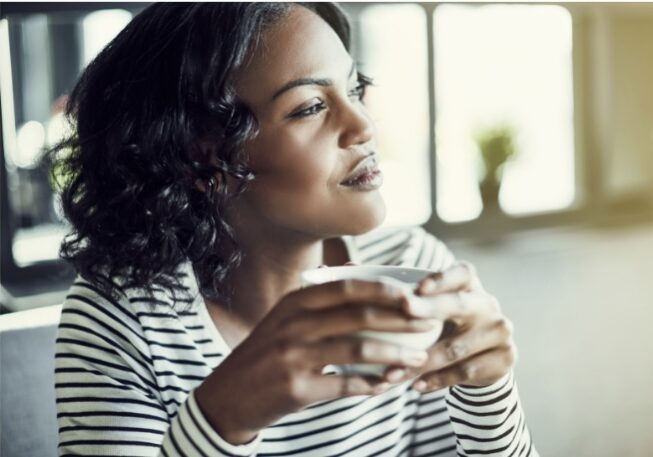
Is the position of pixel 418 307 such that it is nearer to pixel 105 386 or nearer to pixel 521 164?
pixel 105 386

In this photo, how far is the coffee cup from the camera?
1.24ft

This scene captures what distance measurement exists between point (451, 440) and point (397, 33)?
839 mm

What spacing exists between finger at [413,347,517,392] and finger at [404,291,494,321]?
0.05 m

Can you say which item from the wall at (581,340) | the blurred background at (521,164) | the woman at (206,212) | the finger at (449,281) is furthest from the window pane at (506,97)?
the finger at (449,281)

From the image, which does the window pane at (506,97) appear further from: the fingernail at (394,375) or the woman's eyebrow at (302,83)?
the fingernail at (394,375)

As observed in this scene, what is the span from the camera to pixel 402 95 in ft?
4.52

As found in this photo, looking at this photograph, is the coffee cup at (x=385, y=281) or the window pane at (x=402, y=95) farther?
the window pane at (x=402, y=95)

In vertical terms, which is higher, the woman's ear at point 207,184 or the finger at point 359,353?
the woman's ear at point 207,184

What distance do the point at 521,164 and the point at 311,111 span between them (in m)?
1.04

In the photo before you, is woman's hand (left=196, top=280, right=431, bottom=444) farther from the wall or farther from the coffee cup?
the wall

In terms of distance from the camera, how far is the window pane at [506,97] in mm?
1436

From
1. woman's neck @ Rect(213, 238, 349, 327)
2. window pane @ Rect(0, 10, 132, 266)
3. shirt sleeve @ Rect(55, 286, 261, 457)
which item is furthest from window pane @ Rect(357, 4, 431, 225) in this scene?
shirt sleeve @ Rect(55, 286, 261, 457)

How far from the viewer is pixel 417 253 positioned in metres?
0.80

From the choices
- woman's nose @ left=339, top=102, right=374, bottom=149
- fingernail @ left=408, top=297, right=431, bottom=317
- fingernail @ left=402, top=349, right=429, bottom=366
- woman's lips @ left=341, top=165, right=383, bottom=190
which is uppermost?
woman's nose @ left=339, top=102, right=374, bottom=149
